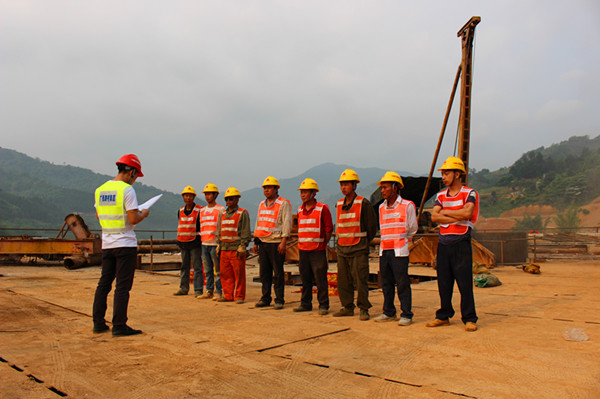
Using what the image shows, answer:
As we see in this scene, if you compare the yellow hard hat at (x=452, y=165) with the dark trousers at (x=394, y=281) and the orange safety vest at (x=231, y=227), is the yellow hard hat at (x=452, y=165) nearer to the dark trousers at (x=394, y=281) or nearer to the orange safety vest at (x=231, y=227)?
the dark trousers at (x=394, y=281)

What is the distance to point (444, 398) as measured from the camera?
2504 millimetres

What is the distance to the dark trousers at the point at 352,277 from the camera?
531 cm

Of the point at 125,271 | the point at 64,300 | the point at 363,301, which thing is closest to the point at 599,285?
the point at 363,301

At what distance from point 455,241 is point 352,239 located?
1.33m

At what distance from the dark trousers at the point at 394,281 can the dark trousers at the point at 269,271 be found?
5.87 feet

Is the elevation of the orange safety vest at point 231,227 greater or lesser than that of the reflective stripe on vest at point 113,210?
lesser

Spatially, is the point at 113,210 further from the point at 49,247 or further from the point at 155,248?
the point at 49,247

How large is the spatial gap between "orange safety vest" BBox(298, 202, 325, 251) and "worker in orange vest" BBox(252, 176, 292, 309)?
38 centimetres

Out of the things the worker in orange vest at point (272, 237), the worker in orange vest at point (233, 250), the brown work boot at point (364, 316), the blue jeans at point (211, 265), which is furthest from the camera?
the blue jeans at point (211, 265)

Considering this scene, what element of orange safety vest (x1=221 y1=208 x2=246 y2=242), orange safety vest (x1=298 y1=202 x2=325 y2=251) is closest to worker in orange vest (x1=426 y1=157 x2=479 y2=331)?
orange safety vest (x1=298 y1=202 x2=325 y2=251)

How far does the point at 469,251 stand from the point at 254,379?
285cm

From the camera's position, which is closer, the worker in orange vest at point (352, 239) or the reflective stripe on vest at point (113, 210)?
the reflective stripe on vest at point (113, 210)

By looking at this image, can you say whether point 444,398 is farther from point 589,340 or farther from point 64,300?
point 64,300

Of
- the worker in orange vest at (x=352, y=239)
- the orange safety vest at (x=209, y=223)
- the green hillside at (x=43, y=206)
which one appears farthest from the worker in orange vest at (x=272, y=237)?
the green hillside at (x=43, y=206)
